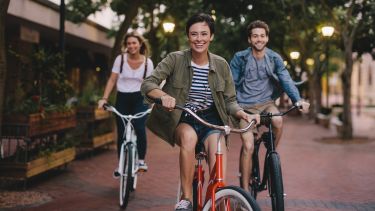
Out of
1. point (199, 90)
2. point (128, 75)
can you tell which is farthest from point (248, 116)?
point (128, 75)

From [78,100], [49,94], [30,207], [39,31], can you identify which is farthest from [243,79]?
[39,31]

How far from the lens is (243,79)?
19.2ft

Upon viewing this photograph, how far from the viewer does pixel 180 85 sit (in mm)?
4332

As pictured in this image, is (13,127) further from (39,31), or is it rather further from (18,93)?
(39,31)

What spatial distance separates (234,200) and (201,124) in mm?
923

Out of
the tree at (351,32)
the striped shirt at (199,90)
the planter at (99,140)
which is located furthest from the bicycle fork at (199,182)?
the tree at (351,32)

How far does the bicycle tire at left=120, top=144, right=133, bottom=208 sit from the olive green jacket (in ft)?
6.04

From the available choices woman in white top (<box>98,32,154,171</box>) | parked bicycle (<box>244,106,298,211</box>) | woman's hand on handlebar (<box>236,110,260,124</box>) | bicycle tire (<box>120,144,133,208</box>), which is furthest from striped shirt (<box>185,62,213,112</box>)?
woman in white top (<box>98,32,154,171</box>)

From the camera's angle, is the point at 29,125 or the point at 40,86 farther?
the point at 40,86

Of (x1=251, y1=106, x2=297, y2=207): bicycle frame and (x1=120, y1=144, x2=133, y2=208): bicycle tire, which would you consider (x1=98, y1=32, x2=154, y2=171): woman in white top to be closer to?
(x1=120, y1=144, x2=133, y2=208): bicycle tire

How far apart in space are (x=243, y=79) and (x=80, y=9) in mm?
10036

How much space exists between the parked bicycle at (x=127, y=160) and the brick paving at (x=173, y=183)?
0.23 m

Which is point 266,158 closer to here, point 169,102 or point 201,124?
point 201,124

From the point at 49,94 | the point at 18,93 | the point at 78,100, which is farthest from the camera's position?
the point at 78,100
